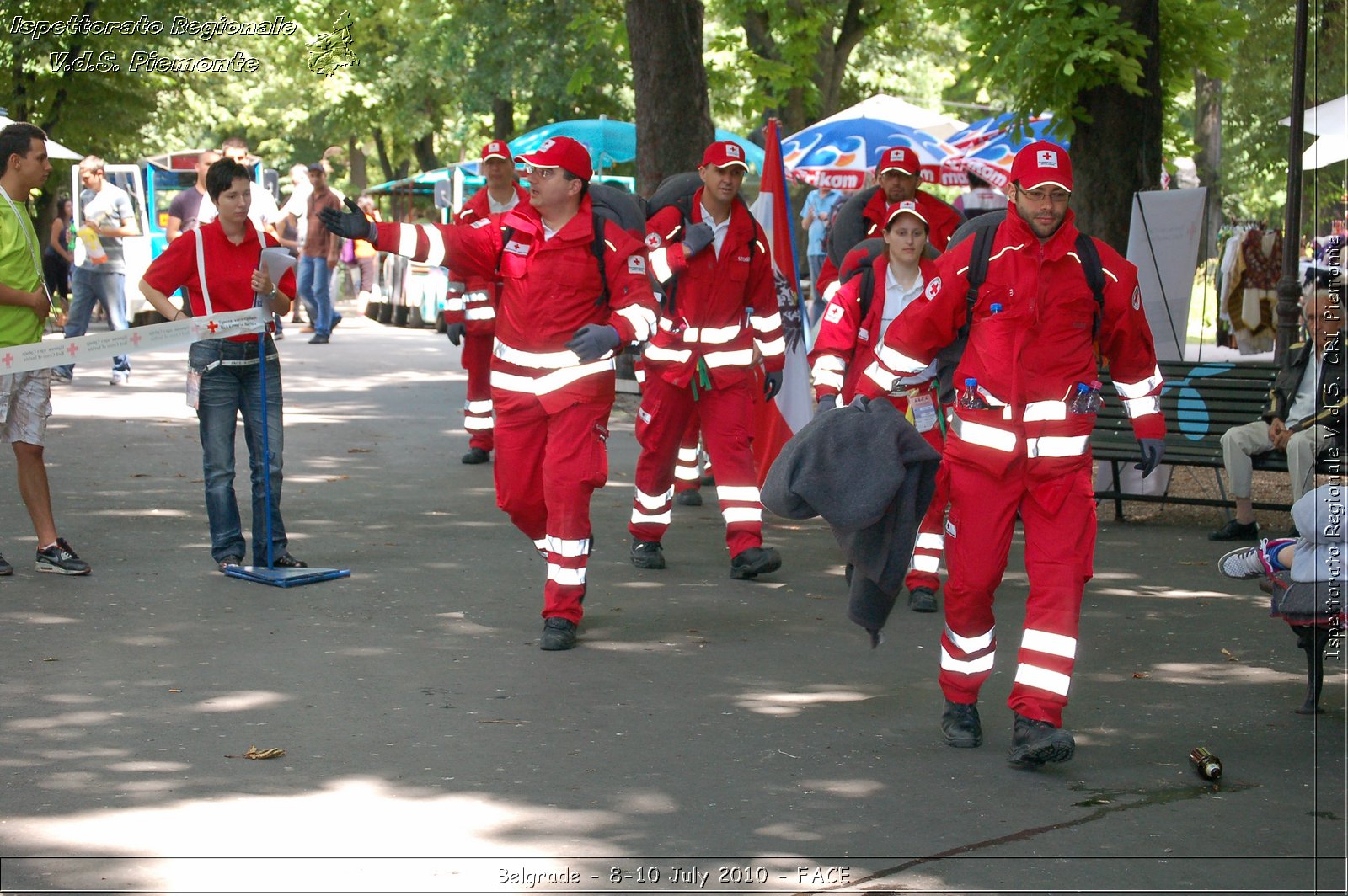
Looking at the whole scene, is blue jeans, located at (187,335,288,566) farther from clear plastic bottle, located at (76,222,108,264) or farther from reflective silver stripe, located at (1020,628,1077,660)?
clear plastic bottle, located at (76,222,108,264)

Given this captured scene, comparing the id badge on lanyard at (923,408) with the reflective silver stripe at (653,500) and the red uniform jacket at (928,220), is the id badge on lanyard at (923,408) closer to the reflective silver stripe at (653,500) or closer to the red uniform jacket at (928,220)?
the red uniform jacket at (928,220)

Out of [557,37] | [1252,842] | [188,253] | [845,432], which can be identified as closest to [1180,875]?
[1252,842]

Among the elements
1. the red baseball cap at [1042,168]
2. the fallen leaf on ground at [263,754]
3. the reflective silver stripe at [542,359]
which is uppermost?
the red baseball cap at [1042,168]

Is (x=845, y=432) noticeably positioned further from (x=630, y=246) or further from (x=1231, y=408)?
(x=1231, y=408)

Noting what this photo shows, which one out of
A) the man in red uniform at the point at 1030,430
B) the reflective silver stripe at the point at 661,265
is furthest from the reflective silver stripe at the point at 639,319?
the man in red uniform at the point at 1030,430

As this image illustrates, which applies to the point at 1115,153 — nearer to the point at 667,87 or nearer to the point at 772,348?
the point at 772,348

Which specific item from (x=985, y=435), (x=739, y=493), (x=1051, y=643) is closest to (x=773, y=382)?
(x=739, y=493)

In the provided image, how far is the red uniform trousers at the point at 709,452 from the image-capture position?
881 centimetres

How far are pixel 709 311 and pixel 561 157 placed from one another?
6.43 ft

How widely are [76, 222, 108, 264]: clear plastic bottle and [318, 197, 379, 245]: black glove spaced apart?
1032cm

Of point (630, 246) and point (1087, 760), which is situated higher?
point (630, 246)

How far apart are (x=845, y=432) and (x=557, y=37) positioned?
98.5ft

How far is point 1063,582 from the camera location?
5.67 metres

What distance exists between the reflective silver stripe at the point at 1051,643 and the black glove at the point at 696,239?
11.9 ft
